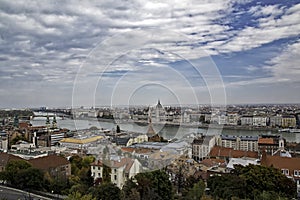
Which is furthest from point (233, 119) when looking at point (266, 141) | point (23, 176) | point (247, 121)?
point (23, 176)

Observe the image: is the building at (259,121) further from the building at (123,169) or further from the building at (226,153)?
the building at (123,169)

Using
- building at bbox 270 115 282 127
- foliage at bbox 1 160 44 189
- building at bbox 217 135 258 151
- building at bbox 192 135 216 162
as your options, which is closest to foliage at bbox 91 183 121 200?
foliage at bbox 1 160 44 189

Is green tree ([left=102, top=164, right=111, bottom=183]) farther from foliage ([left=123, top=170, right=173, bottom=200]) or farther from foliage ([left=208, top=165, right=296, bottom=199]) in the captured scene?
foliage ([left=208, top=165, right=296, bottom=199])

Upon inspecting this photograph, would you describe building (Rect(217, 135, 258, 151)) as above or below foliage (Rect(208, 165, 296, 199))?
below

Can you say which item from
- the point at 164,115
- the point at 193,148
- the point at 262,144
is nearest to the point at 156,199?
the point at 164,115

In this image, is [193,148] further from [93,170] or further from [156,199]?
[156,199]

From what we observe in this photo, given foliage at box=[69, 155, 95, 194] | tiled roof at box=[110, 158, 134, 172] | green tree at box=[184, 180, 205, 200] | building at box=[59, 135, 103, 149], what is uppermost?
tiled roof at box=[110, 158, 134, 172]
